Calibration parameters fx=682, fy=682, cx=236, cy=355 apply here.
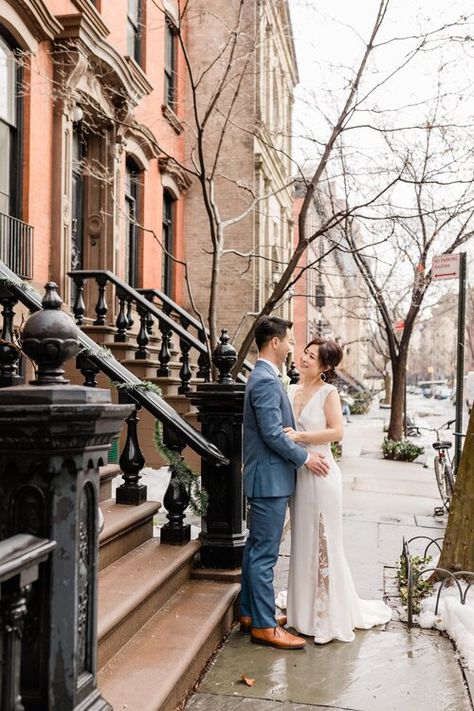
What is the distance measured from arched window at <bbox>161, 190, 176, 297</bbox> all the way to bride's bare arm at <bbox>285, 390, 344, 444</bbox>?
36.8 feet

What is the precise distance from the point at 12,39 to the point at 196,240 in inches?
320

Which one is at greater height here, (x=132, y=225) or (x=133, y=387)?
(x=132, y=225)

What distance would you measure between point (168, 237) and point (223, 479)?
38.6ft

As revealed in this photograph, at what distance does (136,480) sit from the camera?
16.4 ft

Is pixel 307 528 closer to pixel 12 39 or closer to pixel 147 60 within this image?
pixel 12 39

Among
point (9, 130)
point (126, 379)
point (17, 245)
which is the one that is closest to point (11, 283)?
point (126, 379)

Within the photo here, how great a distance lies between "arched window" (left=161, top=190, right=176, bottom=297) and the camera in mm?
15734

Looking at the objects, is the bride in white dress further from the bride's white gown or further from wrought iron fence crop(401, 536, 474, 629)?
wrought iron fence crop(401, 536, 474, 629)

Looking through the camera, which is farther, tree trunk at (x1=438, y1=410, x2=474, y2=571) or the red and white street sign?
the red and white street sign

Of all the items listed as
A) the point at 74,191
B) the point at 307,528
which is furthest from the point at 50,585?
the point at 74,191

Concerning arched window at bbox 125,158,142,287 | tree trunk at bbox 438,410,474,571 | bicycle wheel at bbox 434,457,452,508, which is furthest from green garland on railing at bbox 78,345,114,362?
arched window at bbox 125,158,142,287

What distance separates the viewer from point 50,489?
213 cm

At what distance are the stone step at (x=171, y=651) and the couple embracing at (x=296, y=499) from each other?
0.24m

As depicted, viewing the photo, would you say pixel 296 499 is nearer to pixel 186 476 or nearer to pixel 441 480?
pixel 186 476
